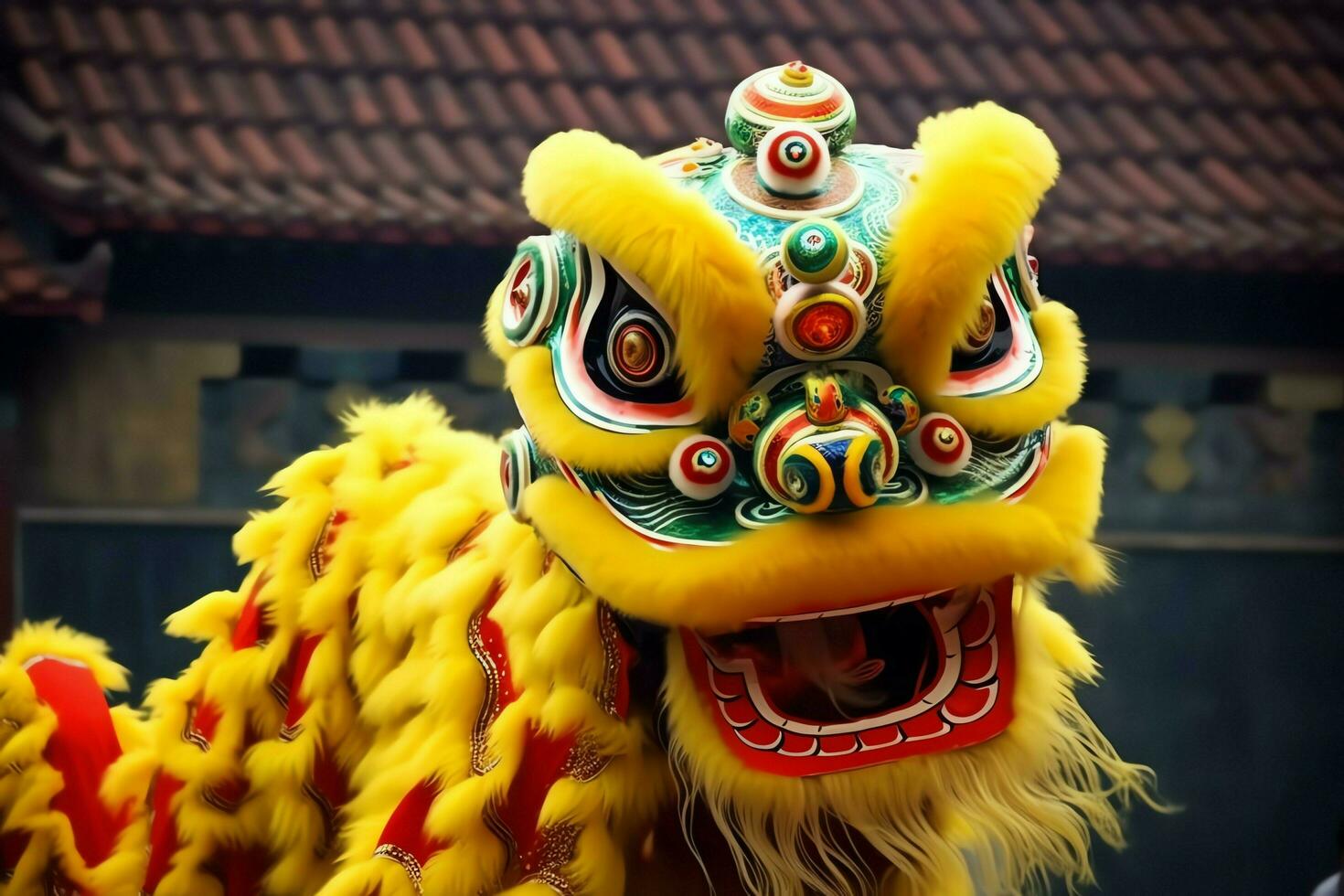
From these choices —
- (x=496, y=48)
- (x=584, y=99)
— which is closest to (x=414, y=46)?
(x=496, y=48)

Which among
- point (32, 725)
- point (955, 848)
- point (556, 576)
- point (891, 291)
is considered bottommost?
point (32, 725)

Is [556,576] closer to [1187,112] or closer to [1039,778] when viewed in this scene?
[1039,778]

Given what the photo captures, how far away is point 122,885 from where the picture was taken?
302 centimetres

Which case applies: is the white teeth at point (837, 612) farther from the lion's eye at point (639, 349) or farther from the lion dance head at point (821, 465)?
the lion's eye at point (639, 349)

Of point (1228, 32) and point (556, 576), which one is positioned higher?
point (556, 576)

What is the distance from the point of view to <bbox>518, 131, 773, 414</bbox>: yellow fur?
6.94ft

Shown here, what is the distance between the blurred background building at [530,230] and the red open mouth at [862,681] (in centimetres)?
339

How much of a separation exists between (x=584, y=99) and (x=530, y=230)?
0.83 meters

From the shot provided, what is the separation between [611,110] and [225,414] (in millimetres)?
1356

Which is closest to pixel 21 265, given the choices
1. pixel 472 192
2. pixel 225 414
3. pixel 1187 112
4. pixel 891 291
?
pixel 225 414

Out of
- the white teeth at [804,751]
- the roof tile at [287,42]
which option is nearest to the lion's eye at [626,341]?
the white teeth at [804,751]

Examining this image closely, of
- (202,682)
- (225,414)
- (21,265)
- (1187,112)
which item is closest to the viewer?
(202,682)

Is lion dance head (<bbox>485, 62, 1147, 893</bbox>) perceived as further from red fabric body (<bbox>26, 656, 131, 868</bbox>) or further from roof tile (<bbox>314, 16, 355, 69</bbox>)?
roof tile (<bbox>314, 16, 355, 69</bbox>)

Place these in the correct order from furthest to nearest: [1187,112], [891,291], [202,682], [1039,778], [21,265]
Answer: [1187,112] < [21,265] < [202,682] < [1039,778] < [891,291]
